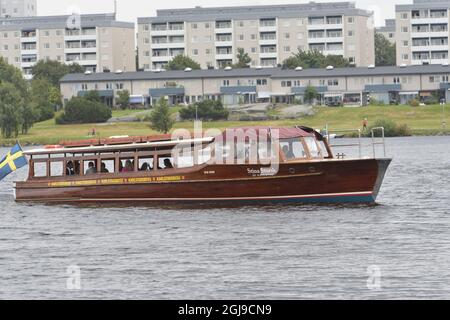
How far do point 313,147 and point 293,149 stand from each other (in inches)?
38.3

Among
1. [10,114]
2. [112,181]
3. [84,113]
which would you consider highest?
[10,114]

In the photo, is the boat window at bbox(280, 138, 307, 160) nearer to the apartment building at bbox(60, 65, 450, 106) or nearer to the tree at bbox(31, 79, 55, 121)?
the tree at bbox(31, 79, 55, 121)

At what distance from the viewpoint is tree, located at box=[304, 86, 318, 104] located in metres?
181

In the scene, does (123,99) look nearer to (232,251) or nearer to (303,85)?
(303,85)

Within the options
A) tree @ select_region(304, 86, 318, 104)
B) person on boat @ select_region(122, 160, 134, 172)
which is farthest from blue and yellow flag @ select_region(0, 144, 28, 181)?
tree @ select_region(304, 86, 318, 104)

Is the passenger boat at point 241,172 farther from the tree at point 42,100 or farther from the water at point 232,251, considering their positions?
the tree at point 42,100

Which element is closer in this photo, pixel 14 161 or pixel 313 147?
pixel 313 147

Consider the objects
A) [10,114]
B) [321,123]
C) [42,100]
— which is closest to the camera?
[321,123]

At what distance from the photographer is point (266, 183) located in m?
54.8

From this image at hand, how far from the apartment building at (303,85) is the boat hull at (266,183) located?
417 ft

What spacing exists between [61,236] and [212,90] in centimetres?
14902

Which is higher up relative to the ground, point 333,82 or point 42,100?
point 333,82

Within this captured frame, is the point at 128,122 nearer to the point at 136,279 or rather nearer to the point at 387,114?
the point at 387,114

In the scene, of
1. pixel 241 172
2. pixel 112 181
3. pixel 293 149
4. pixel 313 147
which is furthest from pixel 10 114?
pixel 293 149
